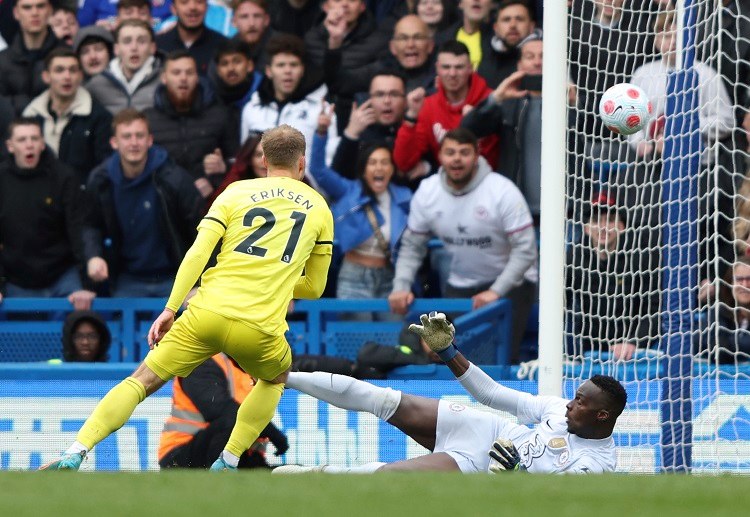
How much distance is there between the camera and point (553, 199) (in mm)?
8148

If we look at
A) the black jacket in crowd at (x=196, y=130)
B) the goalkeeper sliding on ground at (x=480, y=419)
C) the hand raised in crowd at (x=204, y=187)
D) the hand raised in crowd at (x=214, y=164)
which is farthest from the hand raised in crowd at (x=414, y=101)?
the goalkeeper sliding on ground at (x=480, y=419)

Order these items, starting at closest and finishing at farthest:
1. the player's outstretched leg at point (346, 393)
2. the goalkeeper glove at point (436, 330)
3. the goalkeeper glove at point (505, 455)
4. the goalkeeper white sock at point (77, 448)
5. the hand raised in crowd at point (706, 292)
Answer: the goalkeeper white sock at point (77, 448) < the goalkeeper glove at point (505, 455) < the goalkeeper glove at point (436, 330) < the player's outstretched leg at point (346, 393) < the hand raised in crowd at point (706, 292)

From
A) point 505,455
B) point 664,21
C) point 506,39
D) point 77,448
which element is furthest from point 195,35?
point 77,448

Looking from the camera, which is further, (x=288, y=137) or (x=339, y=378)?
(x=339, y=378)

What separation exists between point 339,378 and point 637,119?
211 cm

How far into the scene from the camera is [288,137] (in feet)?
22.3

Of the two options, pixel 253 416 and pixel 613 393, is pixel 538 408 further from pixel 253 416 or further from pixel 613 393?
pixel 253 416

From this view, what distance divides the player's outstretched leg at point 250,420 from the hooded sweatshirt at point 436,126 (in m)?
3.88

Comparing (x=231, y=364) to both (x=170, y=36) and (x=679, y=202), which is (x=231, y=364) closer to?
(x=679, y=202)

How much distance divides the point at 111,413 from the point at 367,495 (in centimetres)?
207

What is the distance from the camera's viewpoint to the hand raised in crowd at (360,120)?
10641 mm

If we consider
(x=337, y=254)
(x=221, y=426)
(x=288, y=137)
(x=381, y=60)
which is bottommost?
(x=221, y=426)

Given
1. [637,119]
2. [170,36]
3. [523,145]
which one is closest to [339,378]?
[637,119]

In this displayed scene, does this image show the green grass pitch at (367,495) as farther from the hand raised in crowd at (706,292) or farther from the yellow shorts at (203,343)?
the hand raised in crowd at (706,292)
